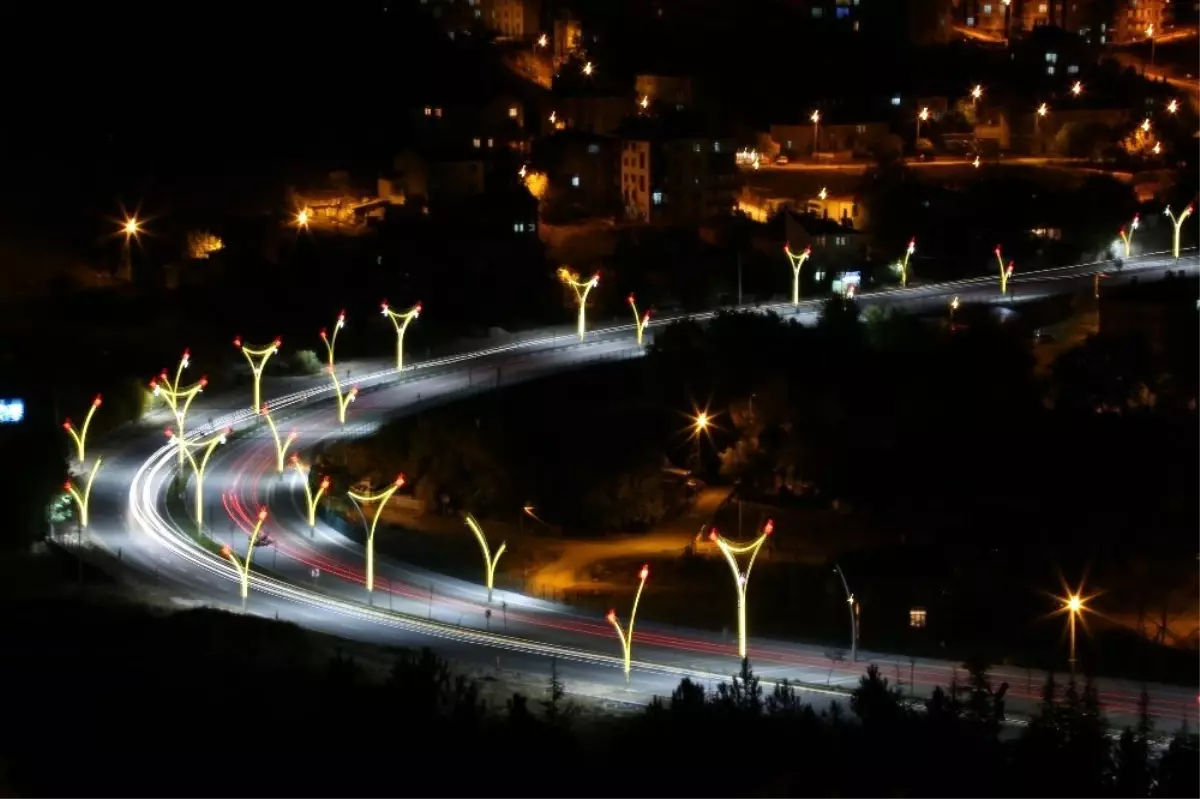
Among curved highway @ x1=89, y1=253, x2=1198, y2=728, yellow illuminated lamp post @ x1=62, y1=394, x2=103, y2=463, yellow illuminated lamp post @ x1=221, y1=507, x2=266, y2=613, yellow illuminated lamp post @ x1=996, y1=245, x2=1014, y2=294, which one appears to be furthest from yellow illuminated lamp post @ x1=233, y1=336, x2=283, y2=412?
yellow illuminated lamp post @ x1=996, y1=245, x2=1014, y2=294

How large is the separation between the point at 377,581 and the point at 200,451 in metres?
8.86

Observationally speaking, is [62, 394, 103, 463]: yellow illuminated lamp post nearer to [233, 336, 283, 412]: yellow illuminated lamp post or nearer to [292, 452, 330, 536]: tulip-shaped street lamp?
[233, 336, 283, 412]: yellow illuminated lamp post

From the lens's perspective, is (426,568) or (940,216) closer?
(426,568)

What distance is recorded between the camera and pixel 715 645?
34.8 m

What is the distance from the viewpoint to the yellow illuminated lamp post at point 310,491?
40.7 metres

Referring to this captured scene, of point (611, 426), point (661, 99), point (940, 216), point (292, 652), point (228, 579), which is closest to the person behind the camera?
point (292, 652)

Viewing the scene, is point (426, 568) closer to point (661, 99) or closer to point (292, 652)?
point (292, 652)

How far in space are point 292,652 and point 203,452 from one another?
564 inches

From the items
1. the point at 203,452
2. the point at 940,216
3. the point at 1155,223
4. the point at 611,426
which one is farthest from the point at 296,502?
the point at 1155,223

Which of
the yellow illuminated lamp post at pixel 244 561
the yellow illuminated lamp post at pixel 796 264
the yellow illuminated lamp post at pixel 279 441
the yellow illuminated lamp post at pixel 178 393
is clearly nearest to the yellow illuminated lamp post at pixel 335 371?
the yellow illuminated lamp post at pixel 279 441

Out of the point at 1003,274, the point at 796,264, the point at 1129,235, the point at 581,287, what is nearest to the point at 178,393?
the point at 581,287

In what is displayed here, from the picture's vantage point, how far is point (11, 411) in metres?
43.9

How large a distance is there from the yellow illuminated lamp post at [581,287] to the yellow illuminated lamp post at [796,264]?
18.3 feet

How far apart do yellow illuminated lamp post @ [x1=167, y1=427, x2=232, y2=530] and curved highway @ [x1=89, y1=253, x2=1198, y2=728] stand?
0.24 m
